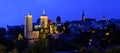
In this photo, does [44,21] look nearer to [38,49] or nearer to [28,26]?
[28,26]

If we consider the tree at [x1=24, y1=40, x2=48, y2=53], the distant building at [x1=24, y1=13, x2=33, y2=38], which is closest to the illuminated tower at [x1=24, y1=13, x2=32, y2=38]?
the distant building at [x1=24, y1=13, x2=33, y2=38]

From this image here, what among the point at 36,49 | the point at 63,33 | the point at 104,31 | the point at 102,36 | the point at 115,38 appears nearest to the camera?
the point at 36,49

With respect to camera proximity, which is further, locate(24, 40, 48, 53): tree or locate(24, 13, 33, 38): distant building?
locate(24, 13, 33, 38): distant building

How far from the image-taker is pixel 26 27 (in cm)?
4484

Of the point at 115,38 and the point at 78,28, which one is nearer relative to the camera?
the point at 115,38

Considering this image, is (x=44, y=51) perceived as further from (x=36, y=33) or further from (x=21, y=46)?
(x=36, y=33)

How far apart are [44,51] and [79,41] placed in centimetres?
1632

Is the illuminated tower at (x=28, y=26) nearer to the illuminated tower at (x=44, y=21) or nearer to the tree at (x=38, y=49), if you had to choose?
the illuminated tower at (x=44, y=21)

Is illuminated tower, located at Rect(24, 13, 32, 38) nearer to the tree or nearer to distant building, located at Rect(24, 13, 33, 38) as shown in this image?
distant building, located at Rect(24, 13, 33, 38)

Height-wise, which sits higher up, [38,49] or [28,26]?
[28,26]

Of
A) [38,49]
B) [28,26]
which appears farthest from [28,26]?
[38,49]

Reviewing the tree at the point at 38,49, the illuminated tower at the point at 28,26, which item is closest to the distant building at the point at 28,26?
the illuminated tower at the point at 28,26

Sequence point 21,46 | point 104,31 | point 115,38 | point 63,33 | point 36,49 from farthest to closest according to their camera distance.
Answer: point 63,33 < point 104,31 < point 115,38 < point 21,46 < point 36,49

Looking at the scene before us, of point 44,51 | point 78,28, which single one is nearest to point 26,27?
point 78,28
